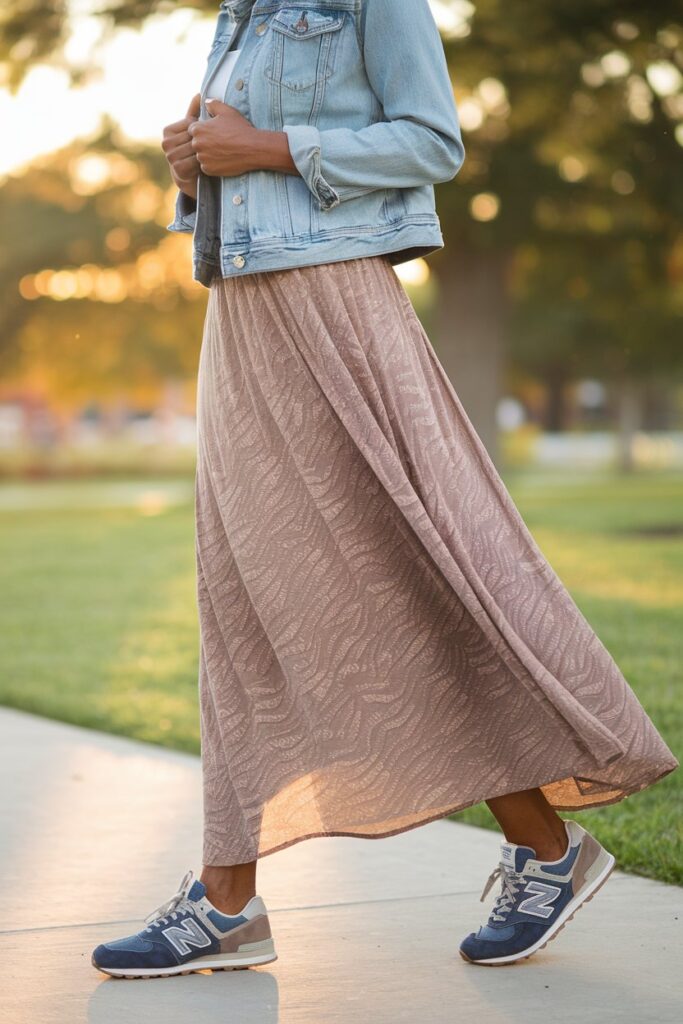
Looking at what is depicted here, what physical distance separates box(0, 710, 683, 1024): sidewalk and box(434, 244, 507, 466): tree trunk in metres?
17.0

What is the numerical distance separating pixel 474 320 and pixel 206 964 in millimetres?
19189

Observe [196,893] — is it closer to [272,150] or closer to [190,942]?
[190,942]

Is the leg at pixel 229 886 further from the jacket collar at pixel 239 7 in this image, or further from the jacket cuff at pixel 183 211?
the jacket collar at pixel 239 7

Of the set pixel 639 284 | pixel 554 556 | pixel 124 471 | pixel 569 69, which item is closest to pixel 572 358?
pixel 124 471

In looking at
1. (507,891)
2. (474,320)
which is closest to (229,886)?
(507,891)

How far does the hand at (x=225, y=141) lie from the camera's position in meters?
2.72

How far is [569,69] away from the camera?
15969 millimetres

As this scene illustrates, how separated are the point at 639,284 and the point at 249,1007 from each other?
20505 millimetres

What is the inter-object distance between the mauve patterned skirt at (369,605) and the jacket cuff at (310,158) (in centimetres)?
13

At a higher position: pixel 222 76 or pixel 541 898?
pixel 222 76

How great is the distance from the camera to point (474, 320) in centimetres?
2156

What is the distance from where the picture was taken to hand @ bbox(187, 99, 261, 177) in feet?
8.93

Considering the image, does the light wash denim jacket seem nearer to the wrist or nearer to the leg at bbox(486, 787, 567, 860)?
the wrist

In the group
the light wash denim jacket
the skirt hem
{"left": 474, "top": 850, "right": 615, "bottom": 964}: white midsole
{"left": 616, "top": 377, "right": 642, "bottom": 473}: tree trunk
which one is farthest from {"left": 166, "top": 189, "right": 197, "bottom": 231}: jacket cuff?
{"left": 616, "top": 377, "right": 642, "bottom": 473}: tree trunk
